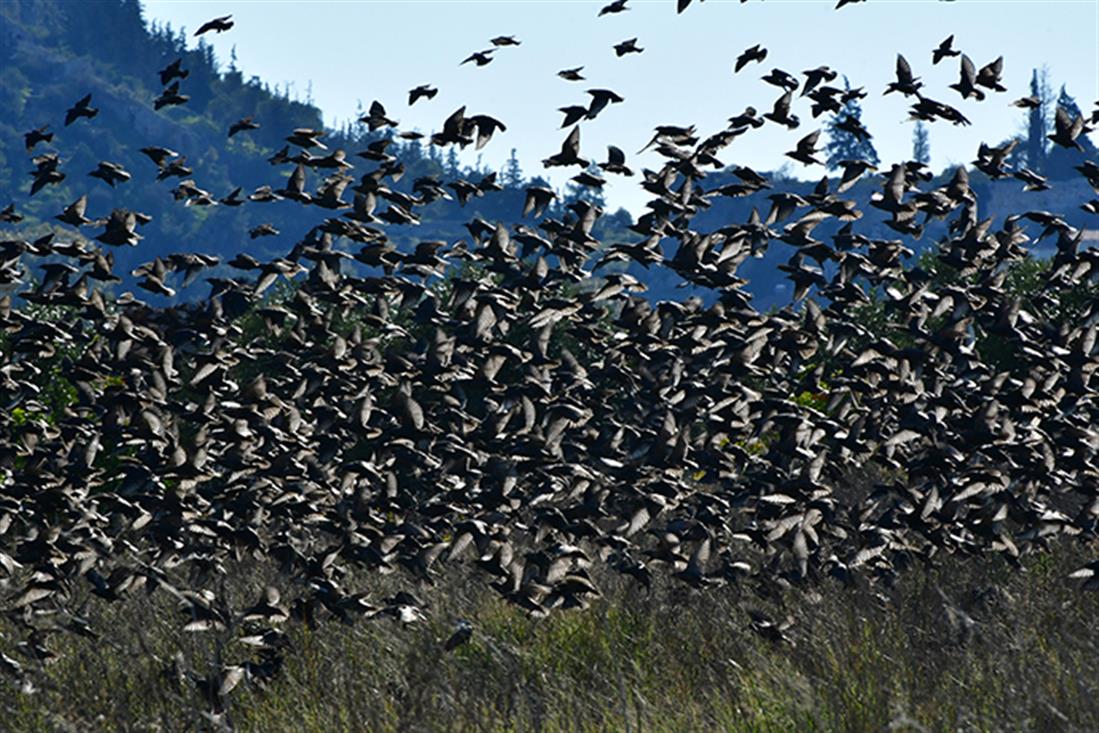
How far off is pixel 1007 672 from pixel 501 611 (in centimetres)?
600

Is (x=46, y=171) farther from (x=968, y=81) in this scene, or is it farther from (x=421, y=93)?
(x=968, y=81)

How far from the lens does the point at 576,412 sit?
13.3 m

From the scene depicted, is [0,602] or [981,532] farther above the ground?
[981,532]

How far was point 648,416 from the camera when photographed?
13.7m

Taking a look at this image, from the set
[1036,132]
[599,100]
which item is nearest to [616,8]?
[599,100]

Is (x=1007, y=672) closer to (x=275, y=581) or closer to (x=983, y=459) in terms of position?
(x=983, y=459)

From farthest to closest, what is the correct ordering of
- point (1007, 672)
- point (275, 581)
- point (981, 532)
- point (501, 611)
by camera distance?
point (275, 581)
point (501, 611)
point (981, 532)
point (1007, 672)

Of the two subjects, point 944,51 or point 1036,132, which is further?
point 1036,132

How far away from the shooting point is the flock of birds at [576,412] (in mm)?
12617

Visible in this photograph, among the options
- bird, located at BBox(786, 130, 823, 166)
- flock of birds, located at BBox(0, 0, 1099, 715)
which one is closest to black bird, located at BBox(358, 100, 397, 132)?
flock of birds, located at BBox(0, 0, 1099, 715)

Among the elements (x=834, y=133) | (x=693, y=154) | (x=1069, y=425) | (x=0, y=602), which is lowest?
(x=834, y=133)

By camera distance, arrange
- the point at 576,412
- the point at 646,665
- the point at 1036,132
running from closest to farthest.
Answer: the point at 646,665 → the point at 576,412 → the point at 1036,132

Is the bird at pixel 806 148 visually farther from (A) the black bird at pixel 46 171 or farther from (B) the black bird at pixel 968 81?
(A) the black bird at pixel 46 171

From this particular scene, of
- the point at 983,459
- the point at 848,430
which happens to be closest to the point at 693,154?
the point at 848,430
